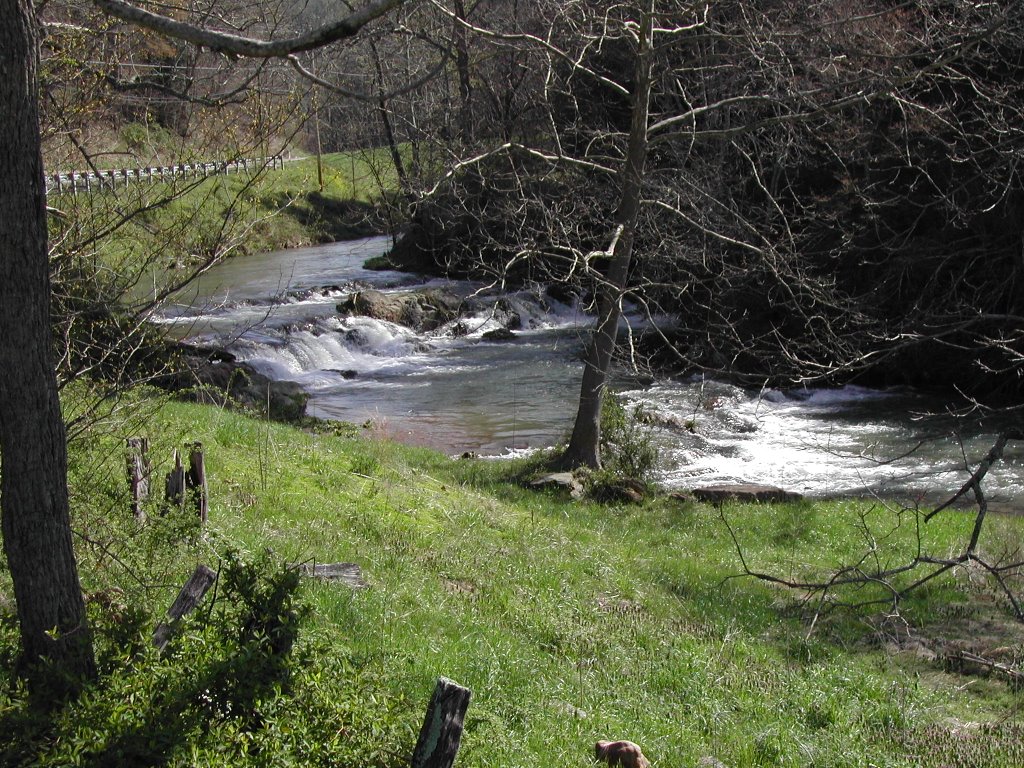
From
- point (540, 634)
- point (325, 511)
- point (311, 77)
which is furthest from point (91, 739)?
point (325, 511)

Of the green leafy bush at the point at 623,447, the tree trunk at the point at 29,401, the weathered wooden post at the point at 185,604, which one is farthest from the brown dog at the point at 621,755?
the green leafy bush at the point at 623,447

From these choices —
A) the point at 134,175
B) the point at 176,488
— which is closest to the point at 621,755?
the point at 176,488

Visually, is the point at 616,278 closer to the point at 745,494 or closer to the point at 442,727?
the point at 745,494

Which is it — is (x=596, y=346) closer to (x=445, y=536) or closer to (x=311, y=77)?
(x=445, y=536)

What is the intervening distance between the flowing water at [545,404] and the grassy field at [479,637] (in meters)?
2.34

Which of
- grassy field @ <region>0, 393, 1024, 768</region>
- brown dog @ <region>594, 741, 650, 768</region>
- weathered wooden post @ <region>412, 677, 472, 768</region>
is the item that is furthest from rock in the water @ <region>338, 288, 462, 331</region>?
weathered wooden post @ <region>412, 677, 472, 768</region>

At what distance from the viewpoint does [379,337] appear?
27.7 m

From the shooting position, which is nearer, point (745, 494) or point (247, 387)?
point (745, 494)

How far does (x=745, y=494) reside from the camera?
14.7 m

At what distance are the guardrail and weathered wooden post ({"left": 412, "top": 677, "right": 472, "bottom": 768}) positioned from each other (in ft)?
13.9

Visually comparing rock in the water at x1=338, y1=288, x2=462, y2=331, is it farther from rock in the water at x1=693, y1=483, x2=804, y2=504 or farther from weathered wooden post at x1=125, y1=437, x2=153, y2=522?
weathered wooden post at x1=125, y1=437, x2=153, y2=522

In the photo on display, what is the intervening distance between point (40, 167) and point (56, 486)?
1.35 meters

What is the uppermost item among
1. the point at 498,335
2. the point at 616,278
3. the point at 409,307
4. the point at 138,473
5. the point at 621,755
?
the point at 616,278

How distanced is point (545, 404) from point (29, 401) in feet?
56.4
